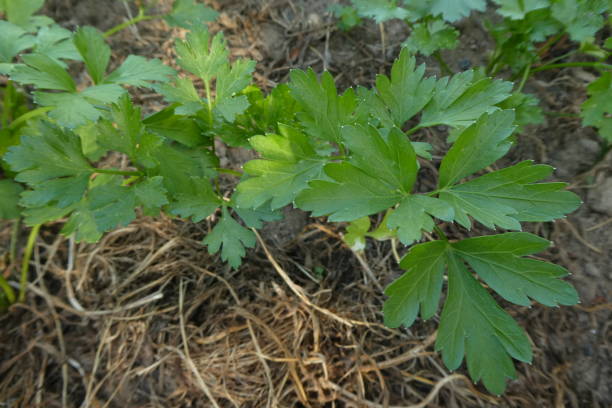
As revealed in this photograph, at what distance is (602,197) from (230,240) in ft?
4.76

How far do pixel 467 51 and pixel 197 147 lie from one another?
50.6 inches

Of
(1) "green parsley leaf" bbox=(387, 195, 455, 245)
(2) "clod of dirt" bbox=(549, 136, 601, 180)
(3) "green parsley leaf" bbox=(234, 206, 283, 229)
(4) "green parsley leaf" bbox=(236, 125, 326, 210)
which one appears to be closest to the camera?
(1) "green parsley leaf" bbox=(387, 195, 455, 245)

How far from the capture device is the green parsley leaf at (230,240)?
4.22 ft

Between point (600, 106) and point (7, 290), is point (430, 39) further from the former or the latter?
point (7, 290)

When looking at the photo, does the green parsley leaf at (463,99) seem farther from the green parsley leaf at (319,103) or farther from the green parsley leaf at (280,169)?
the green parsley leaf at (280,169)

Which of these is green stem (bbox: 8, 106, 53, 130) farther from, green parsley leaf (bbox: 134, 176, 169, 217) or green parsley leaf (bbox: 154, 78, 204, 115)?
green parsley leaf (bbox: 134, 176, 169, 217)

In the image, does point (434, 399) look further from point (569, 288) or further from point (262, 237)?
point (262, 237)

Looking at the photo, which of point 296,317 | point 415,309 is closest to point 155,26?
point 296,317

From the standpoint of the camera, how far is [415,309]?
103 cm

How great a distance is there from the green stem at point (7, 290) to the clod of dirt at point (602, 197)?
91.3 inches

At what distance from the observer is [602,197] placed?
158cm

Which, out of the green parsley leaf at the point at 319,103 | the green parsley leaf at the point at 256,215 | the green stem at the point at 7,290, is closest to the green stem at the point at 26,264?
the green stem at the point at 7,290

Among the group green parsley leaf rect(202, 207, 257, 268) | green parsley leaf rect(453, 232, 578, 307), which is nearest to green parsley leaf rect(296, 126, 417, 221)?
green parsley leaf rect(453, 232, 578, 307)

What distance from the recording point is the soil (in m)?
1.43
